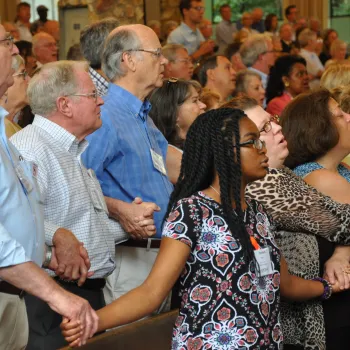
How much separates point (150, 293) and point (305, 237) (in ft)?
4.82

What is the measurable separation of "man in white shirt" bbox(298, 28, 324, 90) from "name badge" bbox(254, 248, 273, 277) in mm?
9948

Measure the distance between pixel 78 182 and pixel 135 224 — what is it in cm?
35

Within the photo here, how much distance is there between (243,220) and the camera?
2.74 meters

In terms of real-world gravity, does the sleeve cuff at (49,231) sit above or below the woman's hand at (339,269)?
above

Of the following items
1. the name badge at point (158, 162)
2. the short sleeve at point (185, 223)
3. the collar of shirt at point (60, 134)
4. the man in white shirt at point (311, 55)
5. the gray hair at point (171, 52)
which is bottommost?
the man in white shirt at point (311, 55)

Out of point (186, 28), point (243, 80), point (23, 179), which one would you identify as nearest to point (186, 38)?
point (186, 28)

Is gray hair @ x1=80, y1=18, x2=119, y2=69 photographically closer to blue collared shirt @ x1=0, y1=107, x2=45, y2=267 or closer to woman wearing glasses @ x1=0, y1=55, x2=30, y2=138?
woman wearing glasses @ x1=0, y1=55, x2=30, y2=138

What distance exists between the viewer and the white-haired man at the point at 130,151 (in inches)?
155

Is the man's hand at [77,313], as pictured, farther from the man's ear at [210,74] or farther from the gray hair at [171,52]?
the man's ear at [210,74]

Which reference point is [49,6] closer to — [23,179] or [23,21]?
[23,21]

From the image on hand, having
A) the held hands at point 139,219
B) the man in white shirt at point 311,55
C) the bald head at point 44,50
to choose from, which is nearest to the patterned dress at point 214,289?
the held hands at point 139,219

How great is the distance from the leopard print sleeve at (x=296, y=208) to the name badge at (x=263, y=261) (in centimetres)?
108

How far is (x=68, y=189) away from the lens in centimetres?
340

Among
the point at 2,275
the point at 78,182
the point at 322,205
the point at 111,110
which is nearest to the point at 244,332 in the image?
the point at 2,275
